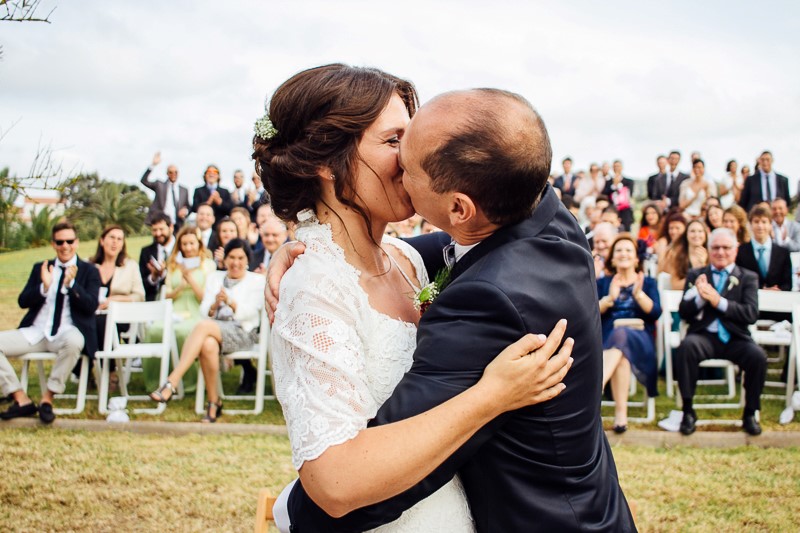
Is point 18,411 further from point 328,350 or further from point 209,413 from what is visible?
point 328,350

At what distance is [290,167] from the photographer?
2.28m

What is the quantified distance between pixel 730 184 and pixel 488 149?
15378 mm

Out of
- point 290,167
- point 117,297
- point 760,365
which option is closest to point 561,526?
point 290,167

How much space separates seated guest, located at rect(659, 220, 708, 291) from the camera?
364 inches

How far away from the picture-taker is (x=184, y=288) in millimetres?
9500

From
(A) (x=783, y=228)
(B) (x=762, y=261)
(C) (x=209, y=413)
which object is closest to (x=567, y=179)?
(A) (x=783, y=228)

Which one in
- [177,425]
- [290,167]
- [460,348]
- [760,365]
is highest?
[290,167]

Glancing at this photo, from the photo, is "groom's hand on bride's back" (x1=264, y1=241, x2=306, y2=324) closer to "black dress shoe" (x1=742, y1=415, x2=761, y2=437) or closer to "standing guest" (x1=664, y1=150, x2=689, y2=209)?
"black dress shoe" (x1=742, y1=415, x2=761, y2=437)

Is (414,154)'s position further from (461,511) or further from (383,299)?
(461,511)

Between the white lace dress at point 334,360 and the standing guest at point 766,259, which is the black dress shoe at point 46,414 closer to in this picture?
the white lace dress at point 334,360

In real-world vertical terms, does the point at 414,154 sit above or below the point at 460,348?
above

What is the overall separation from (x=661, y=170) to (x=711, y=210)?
16.7 ft

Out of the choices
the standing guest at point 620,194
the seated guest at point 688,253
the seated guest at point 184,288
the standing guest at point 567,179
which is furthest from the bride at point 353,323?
the standing guest at point 567,179

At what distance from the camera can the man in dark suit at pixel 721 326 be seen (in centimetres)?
741
